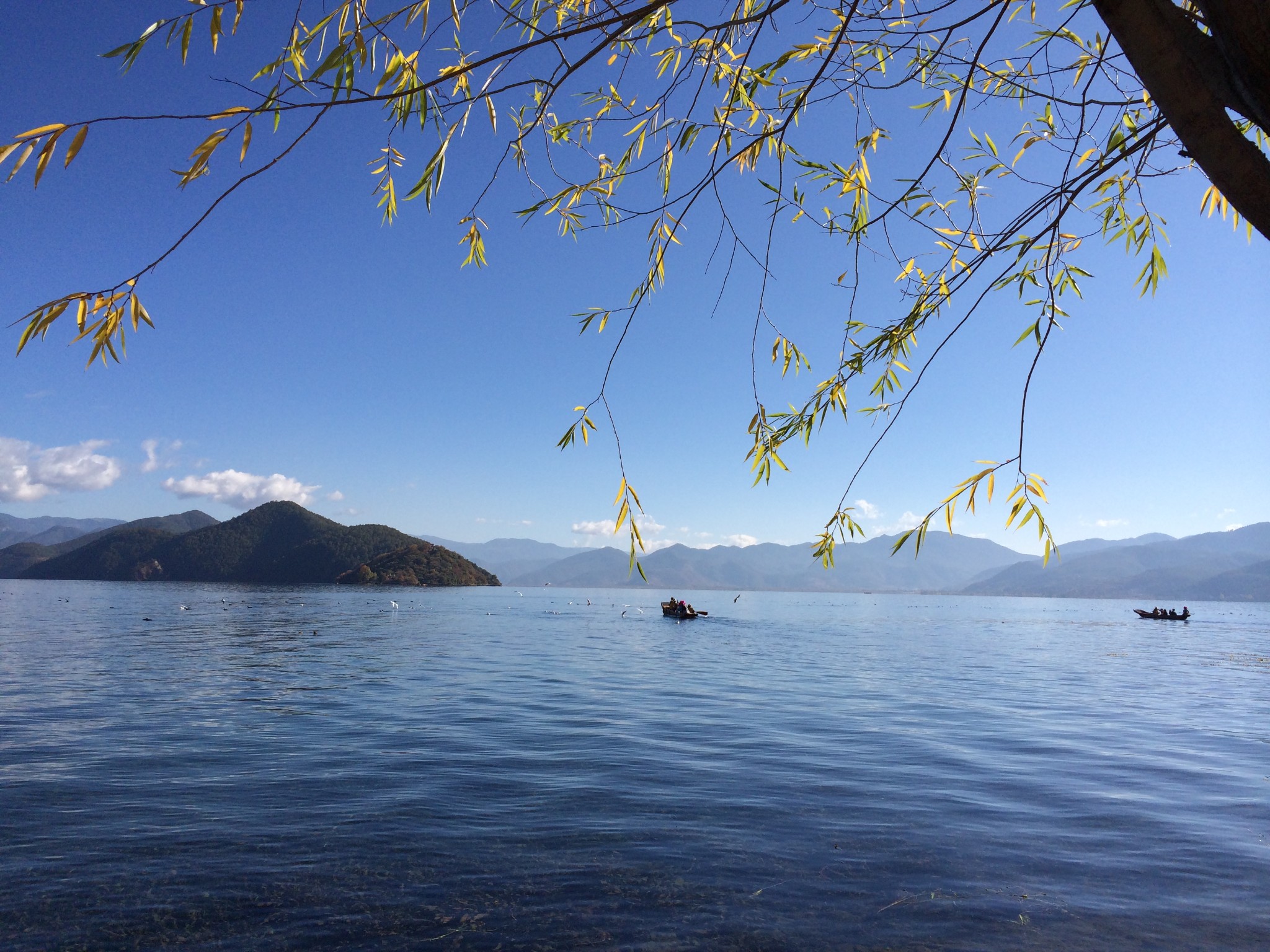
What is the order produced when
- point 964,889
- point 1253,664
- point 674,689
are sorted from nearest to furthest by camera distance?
point 964,889, point 674,689, point 1253,664

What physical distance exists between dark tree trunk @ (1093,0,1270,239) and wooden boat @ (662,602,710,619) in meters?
68.8

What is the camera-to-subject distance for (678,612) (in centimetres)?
7144

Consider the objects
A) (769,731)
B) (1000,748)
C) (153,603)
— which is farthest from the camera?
A: (153,603)

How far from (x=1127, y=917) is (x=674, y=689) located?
1731 centimetres

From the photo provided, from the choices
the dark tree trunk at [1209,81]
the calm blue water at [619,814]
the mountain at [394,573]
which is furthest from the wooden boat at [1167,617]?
the mountain at [394,573]

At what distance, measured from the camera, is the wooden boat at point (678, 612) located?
70.6m

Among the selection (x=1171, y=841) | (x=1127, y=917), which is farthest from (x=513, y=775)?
(x=1171, y=841)

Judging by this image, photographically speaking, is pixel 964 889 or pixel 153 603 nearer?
pixel 964 889

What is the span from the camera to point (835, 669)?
30.8 meters

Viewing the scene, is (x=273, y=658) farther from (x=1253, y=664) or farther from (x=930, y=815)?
(x=1253, y=664)

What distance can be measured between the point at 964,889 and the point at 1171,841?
3929 mm

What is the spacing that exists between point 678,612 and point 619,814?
2458 inches

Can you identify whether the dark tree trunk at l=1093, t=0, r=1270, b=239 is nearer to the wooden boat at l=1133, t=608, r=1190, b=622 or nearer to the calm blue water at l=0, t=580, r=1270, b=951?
the calm blue water at l=0, t=580, r=1270, b=951

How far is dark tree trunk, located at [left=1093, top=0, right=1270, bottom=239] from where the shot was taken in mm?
2504
